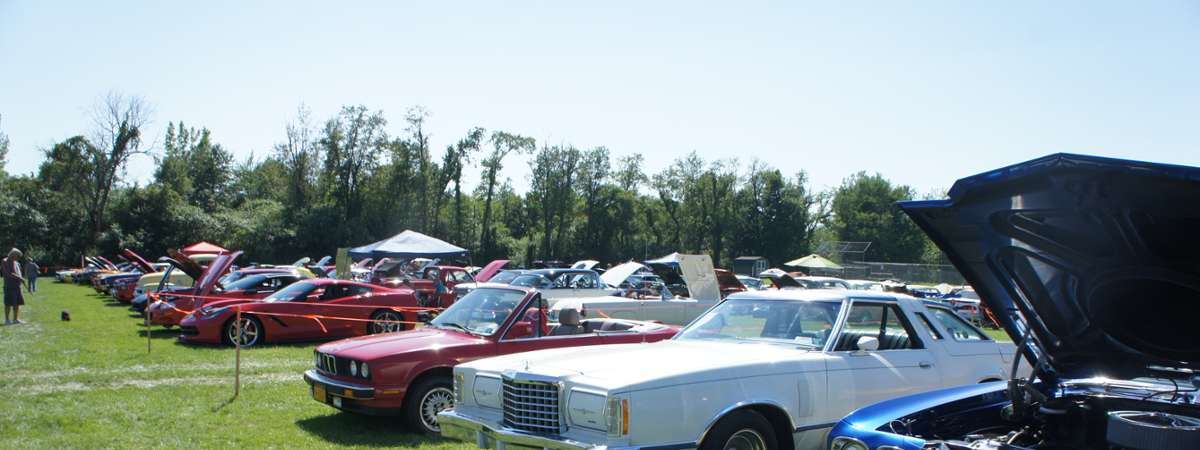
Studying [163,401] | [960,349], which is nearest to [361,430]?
[163,401]

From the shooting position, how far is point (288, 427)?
8133 millimetres

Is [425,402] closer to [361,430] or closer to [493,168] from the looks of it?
[361,430]

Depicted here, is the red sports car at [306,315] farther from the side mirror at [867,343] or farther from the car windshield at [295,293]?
the side mirror at [867,343]

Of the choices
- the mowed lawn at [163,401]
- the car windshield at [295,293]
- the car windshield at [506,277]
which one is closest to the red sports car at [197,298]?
the mowed lawn at [163,401]

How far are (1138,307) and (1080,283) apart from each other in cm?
25

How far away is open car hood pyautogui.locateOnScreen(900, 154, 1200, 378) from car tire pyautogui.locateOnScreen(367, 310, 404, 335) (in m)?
12.7

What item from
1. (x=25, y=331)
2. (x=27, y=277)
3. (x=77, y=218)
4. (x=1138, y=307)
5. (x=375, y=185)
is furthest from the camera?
(x=375, y=185)

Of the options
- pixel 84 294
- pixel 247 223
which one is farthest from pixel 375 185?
pixel 84 294

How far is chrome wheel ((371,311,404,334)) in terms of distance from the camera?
15269 mm

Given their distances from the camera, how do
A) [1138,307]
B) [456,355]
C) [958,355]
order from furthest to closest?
[456,355] → [958,355] → [1138,307]

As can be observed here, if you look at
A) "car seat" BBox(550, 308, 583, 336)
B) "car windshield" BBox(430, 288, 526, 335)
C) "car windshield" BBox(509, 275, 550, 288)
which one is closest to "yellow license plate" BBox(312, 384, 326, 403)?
"car windshield" BBox(430, 288, 526, 335)

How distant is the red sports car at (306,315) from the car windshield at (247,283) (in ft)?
8.01

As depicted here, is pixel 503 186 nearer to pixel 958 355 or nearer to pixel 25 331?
pixel 25 331

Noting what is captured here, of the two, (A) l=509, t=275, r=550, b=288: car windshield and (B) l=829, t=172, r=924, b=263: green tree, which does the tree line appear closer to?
(B) l=829, t=172, r=924, b=263: green tree
